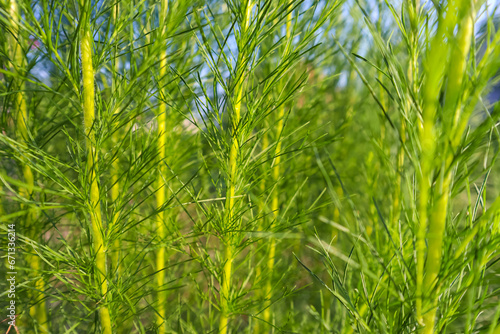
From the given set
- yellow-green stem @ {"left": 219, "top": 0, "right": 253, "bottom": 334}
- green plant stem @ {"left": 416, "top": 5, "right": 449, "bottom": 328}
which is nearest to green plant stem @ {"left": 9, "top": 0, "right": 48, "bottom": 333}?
yellow-green stem @ {"left": 219, "top": 0, "right": 253, "bottom": 334}

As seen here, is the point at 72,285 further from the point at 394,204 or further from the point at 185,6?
the point at 394,204

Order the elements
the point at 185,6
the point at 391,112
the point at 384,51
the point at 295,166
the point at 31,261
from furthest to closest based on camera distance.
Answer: the point at 391,112 < the point at 295,166 < the point at 31,261 < the point at 185,6 < the point at 384,51

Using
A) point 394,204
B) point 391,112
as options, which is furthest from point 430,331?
point 391,112

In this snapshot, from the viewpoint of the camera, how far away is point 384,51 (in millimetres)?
263

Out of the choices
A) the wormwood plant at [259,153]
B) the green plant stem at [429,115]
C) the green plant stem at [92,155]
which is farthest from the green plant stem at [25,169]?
the green plant stem at [429,115]

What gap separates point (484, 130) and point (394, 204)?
0.46 m

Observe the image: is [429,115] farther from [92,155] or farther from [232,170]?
[92,155]

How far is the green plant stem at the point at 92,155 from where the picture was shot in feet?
1.37

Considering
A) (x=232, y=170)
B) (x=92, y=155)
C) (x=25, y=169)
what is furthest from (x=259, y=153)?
(x=25, y=169)

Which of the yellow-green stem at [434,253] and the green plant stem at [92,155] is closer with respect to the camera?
the yellow-green stem at [434,253]

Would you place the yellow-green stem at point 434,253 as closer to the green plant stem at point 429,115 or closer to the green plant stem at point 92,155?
the green plant stem at point 429,115

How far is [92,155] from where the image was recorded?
445mm

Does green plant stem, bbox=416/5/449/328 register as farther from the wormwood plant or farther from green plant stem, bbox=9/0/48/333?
green plant stem, bbox=9/0/48/333

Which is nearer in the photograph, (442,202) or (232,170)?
(442,202)
